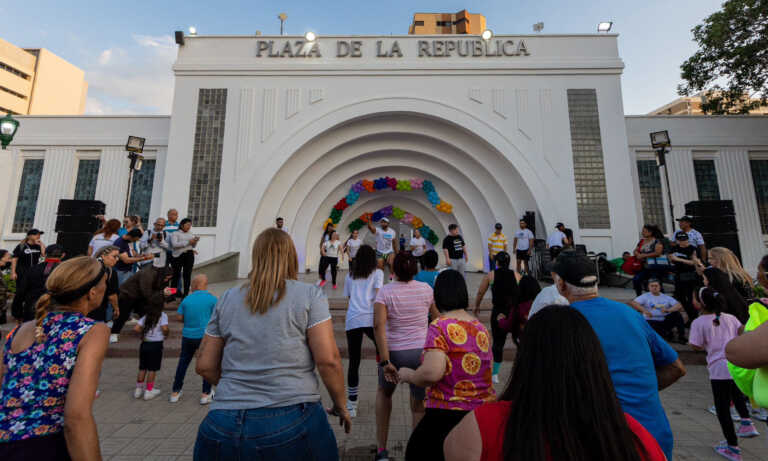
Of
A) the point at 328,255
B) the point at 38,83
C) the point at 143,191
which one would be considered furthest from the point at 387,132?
the point at 38,83

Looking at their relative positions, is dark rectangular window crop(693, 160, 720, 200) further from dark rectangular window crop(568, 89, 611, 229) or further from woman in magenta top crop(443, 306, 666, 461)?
woman in magenta top crop(443, 306, 666, 461)

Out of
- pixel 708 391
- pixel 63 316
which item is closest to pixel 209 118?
pixel 63 316

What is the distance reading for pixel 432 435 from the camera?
1.95 meters

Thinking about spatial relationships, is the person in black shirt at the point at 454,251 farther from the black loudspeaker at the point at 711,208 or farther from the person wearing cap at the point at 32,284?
the person wearing cap at the point at 32,284

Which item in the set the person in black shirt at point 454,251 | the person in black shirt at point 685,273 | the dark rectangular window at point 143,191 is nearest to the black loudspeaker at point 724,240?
the person in black shirt at point 685,273

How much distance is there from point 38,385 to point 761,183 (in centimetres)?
2091

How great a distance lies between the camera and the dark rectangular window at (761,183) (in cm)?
1326

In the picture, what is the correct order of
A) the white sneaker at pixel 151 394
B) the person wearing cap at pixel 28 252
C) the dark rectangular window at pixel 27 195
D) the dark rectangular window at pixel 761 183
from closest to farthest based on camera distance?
the white sneaker at pixel 151 394 → the person wearing cap at pixel 28 252 → the dark rectangular window at pixel 761 183 → the dark rectangular window at pixel 27 195

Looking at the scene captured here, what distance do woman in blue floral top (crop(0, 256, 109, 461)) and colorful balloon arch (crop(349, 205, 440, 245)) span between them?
14.3 metres

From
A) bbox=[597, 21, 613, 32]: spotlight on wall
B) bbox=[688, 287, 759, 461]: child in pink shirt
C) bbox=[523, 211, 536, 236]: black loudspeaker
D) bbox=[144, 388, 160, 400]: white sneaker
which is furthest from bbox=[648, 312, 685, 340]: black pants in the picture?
bbox=[597, 21, 613, 32]: spotlight on wall

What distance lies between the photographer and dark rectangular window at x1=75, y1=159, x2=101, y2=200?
13750mm

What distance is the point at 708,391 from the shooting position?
4.41 m

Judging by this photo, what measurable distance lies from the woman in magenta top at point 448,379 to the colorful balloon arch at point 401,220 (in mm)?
13877

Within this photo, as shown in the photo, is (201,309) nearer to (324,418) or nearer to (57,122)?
(324,418)
